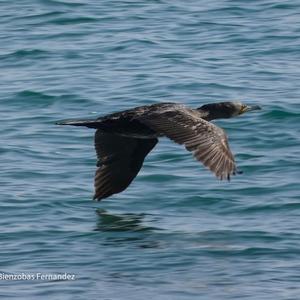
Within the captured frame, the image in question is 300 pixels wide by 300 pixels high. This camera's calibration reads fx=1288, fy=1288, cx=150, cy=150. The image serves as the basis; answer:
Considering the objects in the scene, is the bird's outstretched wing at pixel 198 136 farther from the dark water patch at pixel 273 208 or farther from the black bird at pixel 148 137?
the dark water patch at pixel 273 208

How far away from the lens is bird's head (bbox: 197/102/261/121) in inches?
489

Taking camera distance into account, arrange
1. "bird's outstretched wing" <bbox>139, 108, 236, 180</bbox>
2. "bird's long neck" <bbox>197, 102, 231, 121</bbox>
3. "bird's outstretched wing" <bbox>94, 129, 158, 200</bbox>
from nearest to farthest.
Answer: "bird's outstretched wing" <bbox>139, 108, 236, 180</bbox> < "bird's long neck" <bbox>197, 102, 231, 121</bbox> < "bird's outstretched wing" <bbox>94, 129, 158, 200</bbox>

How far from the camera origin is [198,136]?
11.1 meters

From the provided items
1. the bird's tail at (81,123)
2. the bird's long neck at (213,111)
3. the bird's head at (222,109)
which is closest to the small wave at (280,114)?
the bird's head at (222,109)

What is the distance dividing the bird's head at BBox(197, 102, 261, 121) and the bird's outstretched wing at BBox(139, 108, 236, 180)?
0.64 meters

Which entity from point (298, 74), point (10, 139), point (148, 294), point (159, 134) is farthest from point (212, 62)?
point (148, 294)

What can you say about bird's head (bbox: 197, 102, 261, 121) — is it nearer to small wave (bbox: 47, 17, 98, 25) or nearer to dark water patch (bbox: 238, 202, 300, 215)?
dark water patch (bbox: 238, 202, 300, 215)

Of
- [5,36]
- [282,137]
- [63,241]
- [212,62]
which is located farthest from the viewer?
[5,36]

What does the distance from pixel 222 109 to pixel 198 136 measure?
1484 mm

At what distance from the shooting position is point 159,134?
462 inches

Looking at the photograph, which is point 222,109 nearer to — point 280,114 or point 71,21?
point 280,114

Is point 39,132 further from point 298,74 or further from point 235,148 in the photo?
point 298,74

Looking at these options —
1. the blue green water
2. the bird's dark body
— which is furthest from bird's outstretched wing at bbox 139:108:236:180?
the blue green water

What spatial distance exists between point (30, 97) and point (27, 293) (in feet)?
20.4
